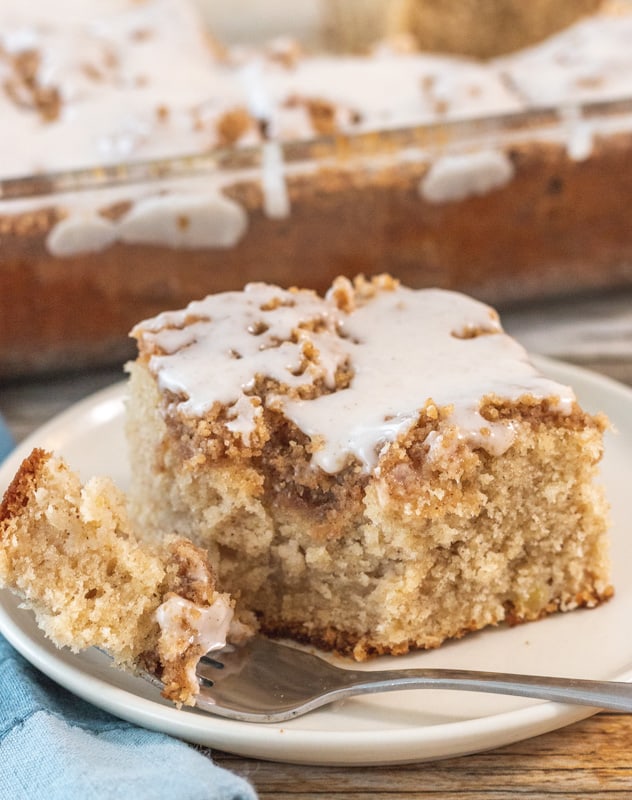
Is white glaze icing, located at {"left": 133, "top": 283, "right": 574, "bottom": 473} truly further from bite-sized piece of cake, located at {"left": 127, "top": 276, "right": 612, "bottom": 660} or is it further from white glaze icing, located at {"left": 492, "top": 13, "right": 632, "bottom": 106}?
white glaze icing, located at {"left": 492, "top": 13, "right": 632, "bottom": 106}

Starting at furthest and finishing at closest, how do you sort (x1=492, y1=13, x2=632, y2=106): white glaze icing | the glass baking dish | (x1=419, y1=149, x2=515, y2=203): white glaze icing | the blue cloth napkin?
(x1=492, y1=13, x2=632, y2=106): white glaze icing
(x1=419, y1=149, x2=515, y2=203): white glaze icing
the glass baking dish
the blue cloth napkin

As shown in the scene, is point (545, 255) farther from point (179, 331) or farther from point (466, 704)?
point (466, 704)

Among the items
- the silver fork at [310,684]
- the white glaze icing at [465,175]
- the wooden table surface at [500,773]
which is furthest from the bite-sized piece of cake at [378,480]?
the white glaze icing at [465,175]

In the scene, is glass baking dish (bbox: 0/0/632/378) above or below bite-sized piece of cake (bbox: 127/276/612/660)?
above

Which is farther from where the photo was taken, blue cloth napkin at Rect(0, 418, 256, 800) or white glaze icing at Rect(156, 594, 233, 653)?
white glaze icing at Rect(156, 594, 233, 653)

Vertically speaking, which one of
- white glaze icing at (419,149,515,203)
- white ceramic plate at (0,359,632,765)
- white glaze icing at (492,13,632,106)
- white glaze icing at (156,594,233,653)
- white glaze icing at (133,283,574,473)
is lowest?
white ceramic plate at (0,359,632,765)

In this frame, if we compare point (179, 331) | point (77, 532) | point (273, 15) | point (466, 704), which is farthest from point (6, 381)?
point (273, 15)

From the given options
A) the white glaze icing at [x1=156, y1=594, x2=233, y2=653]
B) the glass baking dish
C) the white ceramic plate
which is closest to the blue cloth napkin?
the white ceramic plate
